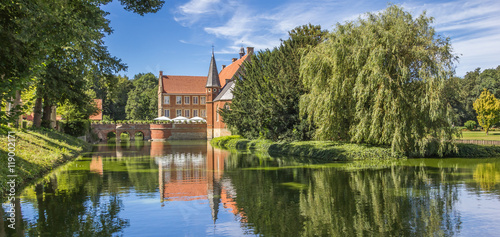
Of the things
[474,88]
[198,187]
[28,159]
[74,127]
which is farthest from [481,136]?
[28,159]

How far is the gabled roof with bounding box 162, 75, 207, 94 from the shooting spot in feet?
246

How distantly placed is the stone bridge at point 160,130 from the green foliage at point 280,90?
29017 millimetres

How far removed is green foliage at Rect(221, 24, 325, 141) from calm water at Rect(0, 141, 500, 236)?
505 inches

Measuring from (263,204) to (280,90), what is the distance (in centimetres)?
2028

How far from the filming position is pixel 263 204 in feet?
35.7

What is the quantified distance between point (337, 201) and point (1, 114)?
8274mm

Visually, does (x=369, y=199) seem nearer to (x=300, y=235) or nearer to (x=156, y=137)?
(x=300, y=235)

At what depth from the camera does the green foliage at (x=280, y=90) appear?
30547 millimetres

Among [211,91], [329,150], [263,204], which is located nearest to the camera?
[263,204]

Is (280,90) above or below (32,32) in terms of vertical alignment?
above

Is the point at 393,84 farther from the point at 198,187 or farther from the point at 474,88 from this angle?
the point at 474,88

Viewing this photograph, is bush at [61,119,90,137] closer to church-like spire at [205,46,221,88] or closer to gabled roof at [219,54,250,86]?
church-like spire at [205,46,221,88]

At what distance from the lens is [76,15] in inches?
410

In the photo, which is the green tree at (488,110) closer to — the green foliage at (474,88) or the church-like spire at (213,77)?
the green foliage at (474,88)
